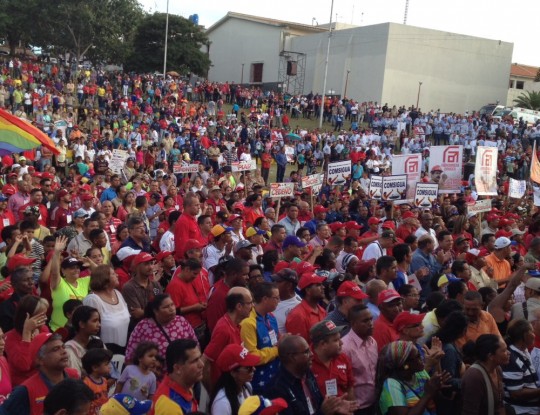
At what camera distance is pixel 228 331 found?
15.1ft

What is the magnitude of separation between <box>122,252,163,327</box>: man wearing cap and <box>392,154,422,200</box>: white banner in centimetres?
780

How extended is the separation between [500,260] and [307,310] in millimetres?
4109

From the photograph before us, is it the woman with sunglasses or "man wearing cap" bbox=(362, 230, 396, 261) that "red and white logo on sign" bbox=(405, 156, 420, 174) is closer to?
"man wearing cap" bbox=(362, 230, 396, 261)

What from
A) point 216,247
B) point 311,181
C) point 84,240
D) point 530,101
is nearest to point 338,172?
point 311,181

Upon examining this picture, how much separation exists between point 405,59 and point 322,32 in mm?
7330

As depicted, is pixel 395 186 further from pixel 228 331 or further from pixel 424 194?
pixel 228 331

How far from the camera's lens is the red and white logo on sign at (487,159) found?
1353cm

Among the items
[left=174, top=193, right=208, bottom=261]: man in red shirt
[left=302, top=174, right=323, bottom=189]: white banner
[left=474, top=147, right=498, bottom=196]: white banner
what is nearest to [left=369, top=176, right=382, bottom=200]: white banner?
[left=302, top=174, right=323, bottom=189]: white banner

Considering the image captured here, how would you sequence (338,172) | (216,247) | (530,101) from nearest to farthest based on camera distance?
1. (216,247)
2. (338,172)
3. (530,101)

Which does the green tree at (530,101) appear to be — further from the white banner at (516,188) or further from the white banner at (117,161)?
the white banner at (117,161)

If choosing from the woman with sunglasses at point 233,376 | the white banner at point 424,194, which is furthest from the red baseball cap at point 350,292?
the white banner at point 424,194

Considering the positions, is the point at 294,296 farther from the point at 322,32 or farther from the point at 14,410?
the point at 322,32

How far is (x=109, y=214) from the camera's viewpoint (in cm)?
864

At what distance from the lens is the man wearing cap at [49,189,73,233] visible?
9.08 metres
